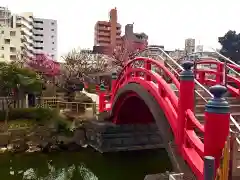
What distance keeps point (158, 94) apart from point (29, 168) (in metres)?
7.66

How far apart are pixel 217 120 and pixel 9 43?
5839 centimetres

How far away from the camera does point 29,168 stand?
12984 mm

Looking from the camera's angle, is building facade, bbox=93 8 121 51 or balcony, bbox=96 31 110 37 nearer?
building facade, bbox=93 8 121 51

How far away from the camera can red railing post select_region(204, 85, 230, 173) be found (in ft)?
14.6

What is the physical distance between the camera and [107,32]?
260 feet

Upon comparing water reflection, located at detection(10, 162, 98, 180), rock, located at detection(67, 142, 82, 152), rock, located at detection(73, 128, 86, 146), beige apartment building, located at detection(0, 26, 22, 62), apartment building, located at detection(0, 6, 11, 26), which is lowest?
water reflection, located at detection(10, 162, 98, 180)

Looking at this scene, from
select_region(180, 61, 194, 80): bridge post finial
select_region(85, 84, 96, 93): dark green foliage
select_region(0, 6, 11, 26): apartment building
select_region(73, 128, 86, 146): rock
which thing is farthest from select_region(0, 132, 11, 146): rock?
select_region(0, 6, 11, 26): apartment building

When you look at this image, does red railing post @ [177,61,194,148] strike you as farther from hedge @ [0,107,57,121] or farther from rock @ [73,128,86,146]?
hedge @ [0,107,57,121]

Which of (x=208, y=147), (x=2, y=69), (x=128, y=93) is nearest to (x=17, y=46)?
(x=2, y=69)

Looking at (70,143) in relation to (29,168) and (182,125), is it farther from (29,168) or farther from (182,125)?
(182,125)

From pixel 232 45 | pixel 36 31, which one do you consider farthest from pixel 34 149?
pixel 36 31

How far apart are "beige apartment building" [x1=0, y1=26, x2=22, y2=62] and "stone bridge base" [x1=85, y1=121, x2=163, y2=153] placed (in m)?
43.4

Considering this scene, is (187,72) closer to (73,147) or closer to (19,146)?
(73,147)

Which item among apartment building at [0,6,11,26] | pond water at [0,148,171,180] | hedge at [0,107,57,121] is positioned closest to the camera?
pond water at [0,148,171,180]
